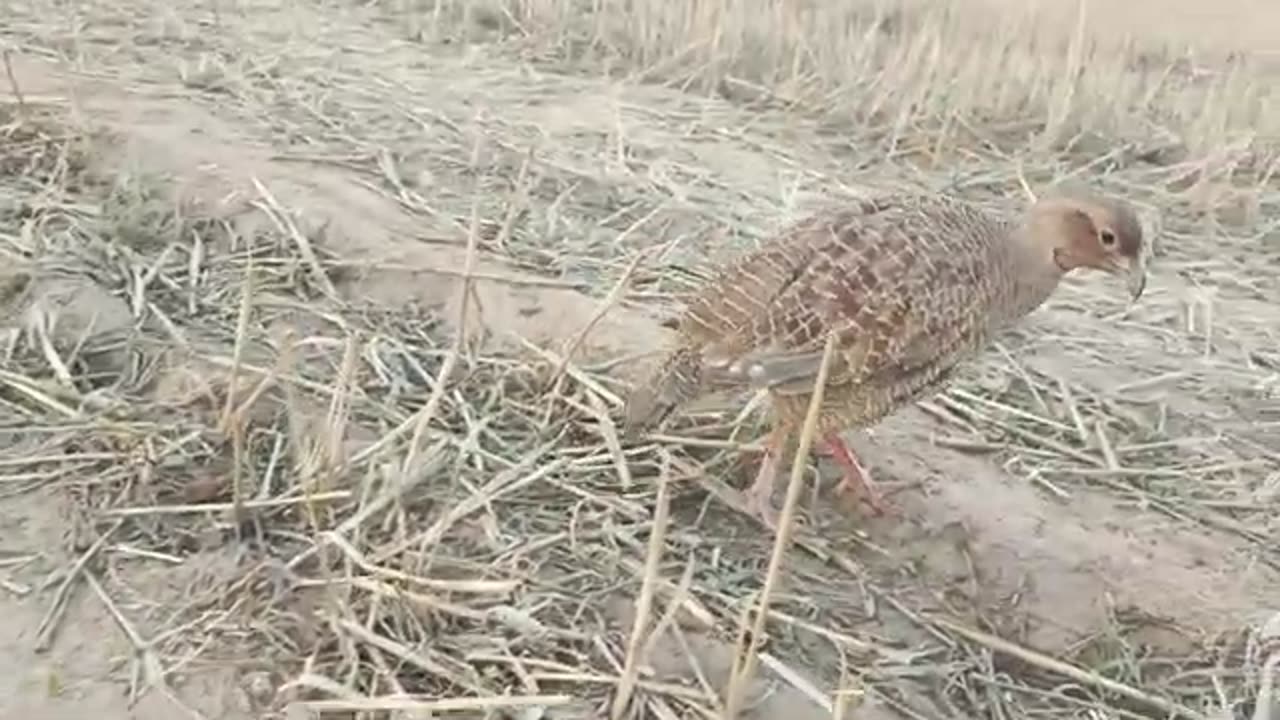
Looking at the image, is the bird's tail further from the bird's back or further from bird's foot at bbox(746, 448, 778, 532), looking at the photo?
bird's foot at bbox(746, 448, 778, 532)

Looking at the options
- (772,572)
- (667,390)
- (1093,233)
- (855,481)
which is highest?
(1093,233)

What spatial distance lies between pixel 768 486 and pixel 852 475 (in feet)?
0.98

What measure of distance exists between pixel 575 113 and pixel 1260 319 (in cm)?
232

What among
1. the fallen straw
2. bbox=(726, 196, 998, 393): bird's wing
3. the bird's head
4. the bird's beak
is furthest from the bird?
the fallen straw

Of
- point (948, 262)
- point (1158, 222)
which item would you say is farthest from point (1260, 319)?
point (948, 262)

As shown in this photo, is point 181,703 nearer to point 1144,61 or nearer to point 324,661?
point 324,661

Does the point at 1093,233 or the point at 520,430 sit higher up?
the point at 1093,233

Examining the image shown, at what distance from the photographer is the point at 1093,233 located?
3703 millimetres

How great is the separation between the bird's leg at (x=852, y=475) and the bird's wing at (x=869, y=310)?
0.87 feet

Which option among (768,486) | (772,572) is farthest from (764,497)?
(772,572)

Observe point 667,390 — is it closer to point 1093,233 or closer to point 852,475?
point 852,475

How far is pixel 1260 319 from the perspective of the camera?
4.84 m

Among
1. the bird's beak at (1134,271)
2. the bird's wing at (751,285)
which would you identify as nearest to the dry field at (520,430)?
the bird's wing at (751,285)

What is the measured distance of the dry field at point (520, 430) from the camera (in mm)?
2850
